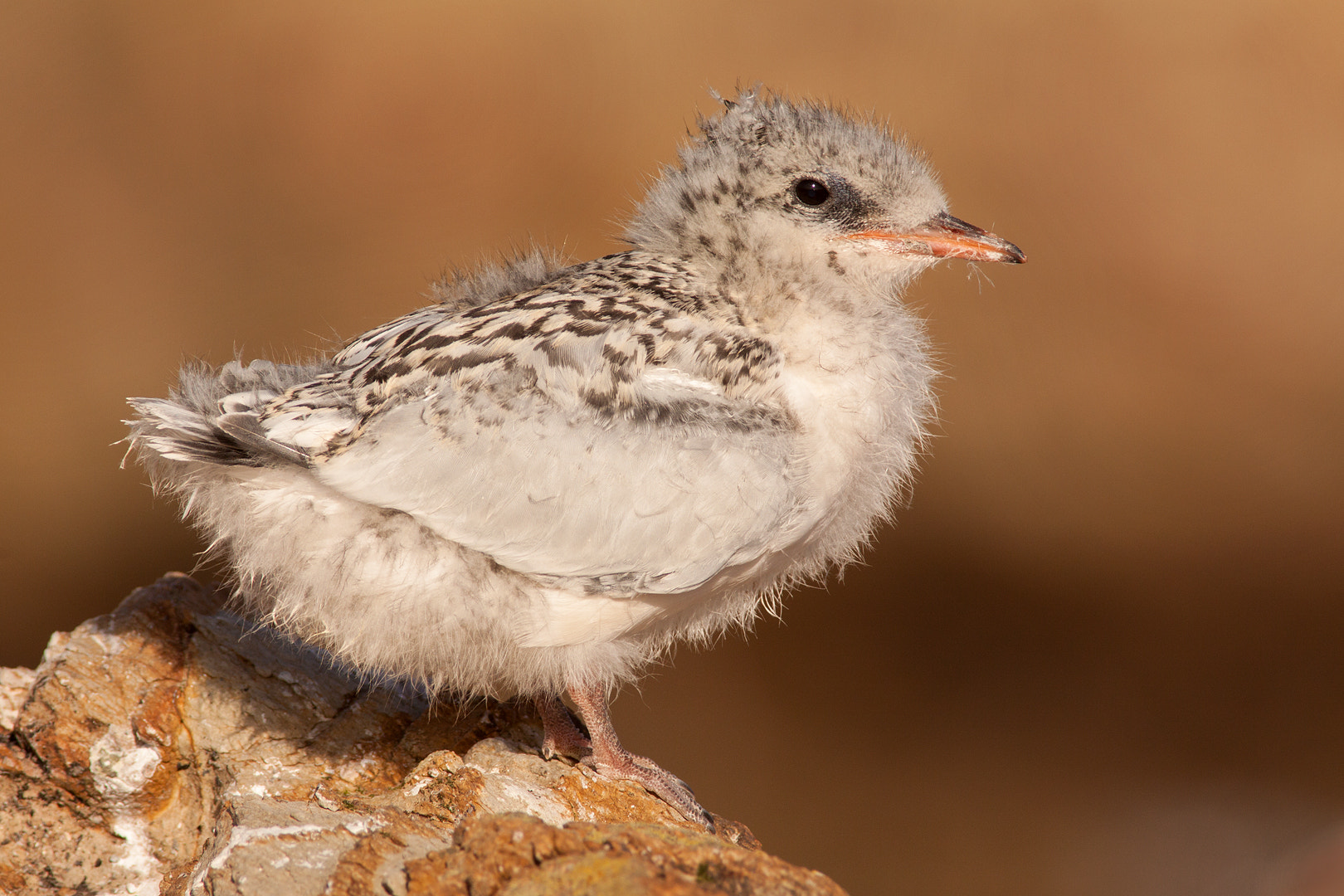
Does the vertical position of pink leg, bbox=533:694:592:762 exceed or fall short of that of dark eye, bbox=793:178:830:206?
it falls short

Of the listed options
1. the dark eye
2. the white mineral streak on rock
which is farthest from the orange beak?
the white mineral streak on rock

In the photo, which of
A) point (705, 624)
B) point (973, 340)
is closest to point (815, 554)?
point (705, 624)

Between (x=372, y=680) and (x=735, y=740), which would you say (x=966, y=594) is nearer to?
(x=735, y=740)

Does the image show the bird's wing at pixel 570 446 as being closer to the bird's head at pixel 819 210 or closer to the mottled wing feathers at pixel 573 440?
the mottled wing feathers at pixel 573 440

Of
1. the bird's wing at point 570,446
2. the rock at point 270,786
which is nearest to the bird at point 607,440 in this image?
the bird's wing at point 570,446

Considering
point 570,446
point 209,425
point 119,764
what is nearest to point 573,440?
point 570,446

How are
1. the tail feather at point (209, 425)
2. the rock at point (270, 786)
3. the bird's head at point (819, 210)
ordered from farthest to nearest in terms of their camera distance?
the bird's head at point (819, 210), the tail feather at point (209, 425), the rock at point (270, 786)

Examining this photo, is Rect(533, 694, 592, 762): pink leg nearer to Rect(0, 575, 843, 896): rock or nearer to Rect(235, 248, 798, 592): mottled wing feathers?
Rect(0, 575, 843, 896): rock
